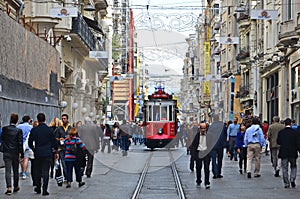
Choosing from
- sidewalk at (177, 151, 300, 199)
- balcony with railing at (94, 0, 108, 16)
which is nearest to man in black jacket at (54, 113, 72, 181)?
sidewalk at (177, 151, 300, 199)

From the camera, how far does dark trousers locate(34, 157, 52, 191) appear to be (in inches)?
660

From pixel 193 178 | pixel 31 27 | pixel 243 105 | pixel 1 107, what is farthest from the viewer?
pixel 243 105

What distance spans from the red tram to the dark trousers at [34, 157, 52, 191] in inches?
1063

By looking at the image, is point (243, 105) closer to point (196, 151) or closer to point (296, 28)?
point (296, 28)

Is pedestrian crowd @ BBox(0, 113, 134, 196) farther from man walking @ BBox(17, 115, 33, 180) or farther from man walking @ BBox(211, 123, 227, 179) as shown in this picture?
man walking @ BBox(211, 123, 227, 179)

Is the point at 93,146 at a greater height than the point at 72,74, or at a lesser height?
lesser

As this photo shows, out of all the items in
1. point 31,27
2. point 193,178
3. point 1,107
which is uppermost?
point 31,27

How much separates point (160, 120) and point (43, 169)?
90.3ft

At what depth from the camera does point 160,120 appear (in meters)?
44.2

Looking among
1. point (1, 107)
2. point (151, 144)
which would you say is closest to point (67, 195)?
point (1, 107)

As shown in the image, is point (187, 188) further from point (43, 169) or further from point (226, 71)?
point (226, 71)

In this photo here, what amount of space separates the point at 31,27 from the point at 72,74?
43.4 ft

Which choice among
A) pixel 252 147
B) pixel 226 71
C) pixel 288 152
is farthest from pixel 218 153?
pixel 226 71

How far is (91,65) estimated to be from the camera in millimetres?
58750
